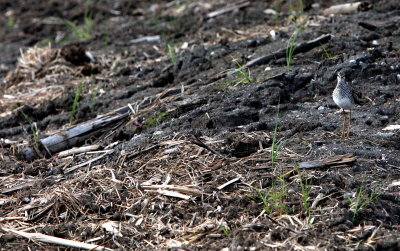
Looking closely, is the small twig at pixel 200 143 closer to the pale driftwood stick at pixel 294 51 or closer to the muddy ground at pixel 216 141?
the muddy ground at pixel 216 141

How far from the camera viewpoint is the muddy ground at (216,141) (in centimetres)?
384

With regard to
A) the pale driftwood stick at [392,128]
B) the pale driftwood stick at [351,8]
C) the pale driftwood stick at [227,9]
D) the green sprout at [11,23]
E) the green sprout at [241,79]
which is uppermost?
the green sprout at [241,79]

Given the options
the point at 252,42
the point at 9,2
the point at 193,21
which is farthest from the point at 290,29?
the point at 9,2

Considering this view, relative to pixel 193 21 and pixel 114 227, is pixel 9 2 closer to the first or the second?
pixel 193 21

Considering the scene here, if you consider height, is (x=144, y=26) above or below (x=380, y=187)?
below

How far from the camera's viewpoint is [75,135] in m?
5.64

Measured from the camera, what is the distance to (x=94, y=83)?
7.13 meters

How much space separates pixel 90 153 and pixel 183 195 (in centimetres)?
135

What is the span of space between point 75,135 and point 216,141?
1492 mm

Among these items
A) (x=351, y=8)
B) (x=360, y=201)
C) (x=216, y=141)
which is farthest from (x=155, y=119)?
(x=351, y=8)

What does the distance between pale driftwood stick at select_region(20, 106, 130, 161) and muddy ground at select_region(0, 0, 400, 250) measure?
0.26 ft

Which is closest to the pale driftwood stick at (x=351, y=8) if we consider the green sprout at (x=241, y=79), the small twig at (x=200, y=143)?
the green sprout at (x=241, y=79)

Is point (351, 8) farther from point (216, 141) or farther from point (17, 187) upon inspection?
point (17, 187)

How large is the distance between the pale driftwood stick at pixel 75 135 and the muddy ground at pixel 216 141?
0.08 m
